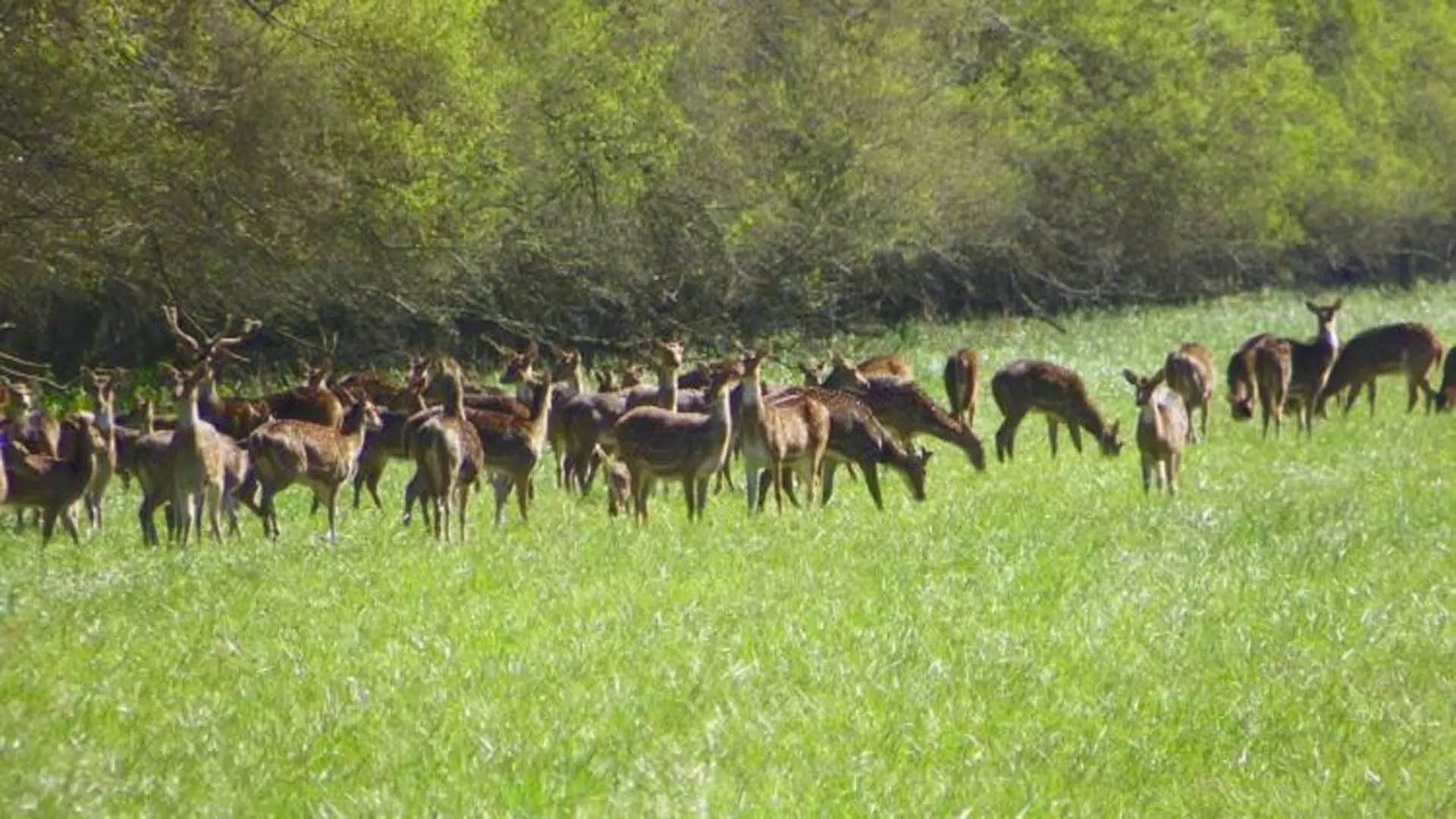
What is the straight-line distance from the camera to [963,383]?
2494 cm

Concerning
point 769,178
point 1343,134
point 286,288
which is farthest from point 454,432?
point 1343,134

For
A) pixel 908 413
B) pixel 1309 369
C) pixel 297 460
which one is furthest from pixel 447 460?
pixel 1309 369

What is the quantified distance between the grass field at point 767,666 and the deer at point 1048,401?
549 centimetres

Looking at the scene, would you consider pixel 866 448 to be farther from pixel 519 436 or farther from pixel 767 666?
pixel 767 666

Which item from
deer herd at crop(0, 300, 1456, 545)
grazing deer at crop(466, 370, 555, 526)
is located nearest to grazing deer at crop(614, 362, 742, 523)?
deer herd at crop(0, 300, 1456, 545)

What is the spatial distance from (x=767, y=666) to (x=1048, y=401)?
12.9 m

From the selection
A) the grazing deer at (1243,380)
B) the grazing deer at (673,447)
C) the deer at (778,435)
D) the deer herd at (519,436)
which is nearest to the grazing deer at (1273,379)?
the deer herd at (519,436)

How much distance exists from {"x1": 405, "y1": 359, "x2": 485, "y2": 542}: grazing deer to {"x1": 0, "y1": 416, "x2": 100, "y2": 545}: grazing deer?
2.41m

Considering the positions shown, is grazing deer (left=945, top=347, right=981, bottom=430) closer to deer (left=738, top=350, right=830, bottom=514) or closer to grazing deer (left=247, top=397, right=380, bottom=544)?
deer (left=738, top=350, right=830, bottom=514)

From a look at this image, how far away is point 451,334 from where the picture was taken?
34.0 metres

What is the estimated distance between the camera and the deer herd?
1752 centimetres

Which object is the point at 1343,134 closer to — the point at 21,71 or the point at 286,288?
the point at 286,288

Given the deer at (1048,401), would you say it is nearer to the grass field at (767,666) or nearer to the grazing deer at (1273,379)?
the grazing deer at (1273,379)

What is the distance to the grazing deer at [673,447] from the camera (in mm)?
17375
